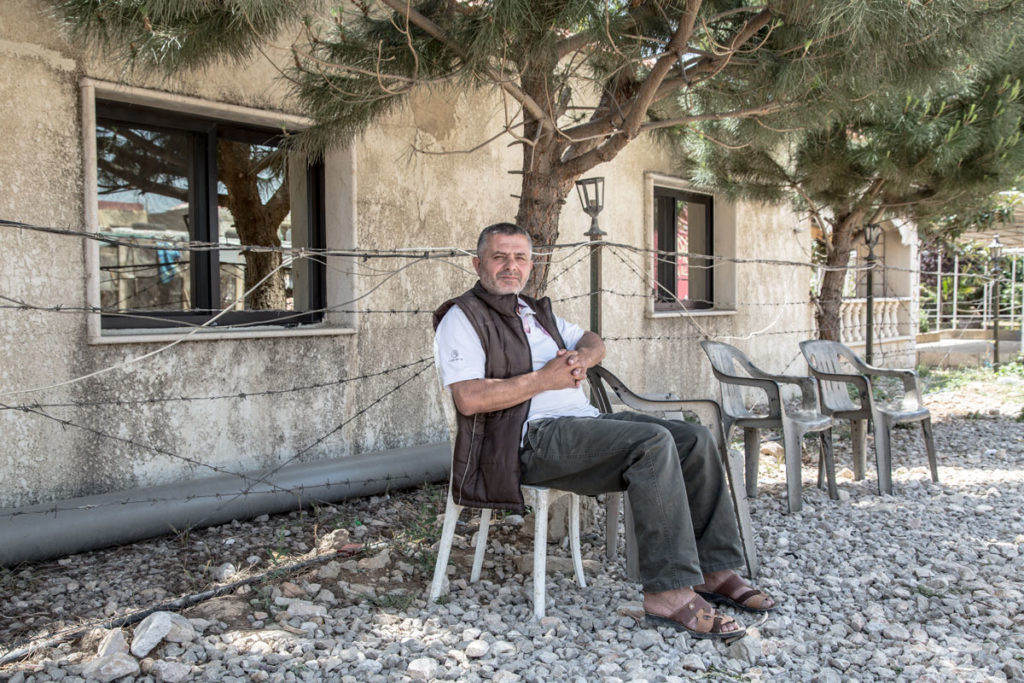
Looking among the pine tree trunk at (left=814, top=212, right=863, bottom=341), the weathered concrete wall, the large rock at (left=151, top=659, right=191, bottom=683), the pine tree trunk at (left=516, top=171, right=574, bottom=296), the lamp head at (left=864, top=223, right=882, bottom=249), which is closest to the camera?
the large rock at (left=151, top=659, right=191, bottom=683)

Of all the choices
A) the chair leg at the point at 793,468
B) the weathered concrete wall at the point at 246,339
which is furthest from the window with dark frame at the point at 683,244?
the chair leg at the point at 793,468

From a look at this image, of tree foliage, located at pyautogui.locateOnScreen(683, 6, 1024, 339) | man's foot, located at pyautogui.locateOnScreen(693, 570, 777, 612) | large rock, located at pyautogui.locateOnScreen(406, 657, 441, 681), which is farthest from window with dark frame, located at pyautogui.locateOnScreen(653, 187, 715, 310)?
large rock, located at pyautogui.locateOnScreen(406, 657, 441, 681)

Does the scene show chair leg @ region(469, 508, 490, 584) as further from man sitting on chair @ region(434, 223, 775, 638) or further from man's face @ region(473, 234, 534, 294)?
man's face @ region(473, 234, 534, 294)

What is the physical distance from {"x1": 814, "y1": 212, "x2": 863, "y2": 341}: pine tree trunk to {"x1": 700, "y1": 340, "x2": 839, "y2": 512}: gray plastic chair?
2.84 metres

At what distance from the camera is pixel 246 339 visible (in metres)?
4.67

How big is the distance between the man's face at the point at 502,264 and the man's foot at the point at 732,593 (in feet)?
4.04

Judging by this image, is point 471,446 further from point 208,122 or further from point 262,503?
point 208,122

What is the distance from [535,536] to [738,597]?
725 millimetres

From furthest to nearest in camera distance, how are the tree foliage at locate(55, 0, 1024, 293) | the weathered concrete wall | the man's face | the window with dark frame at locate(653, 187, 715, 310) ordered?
the window with dark frame at locate(653, 187, 715, 310), the weathered concrete wall, the tree foliage at locate(55, 0, 1024, 293), the man's face

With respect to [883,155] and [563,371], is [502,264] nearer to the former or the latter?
[563,371]

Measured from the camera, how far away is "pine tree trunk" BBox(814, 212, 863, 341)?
7324mm

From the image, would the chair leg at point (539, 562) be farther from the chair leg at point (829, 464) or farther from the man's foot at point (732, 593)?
the chair leg at point (829, 464)

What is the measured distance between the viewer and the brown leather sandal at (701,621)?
262cm

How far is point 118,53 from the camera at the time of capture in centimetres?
357
